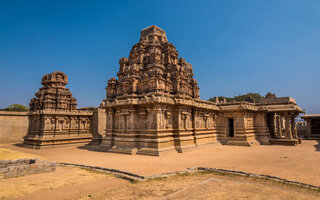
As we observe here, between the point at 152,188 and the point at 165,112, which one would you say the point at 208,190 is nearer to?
the point at 152,188

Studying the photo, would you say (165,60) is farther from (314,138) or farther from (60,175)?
(314,138)

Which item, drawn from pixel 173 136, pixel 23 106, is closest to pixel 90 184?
pixel 173 136

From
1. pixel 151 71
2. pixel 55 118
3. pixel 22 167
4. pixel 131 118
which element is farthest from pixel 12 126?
pixel 22 167

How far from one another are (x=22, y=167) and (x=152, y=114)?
11112 mm

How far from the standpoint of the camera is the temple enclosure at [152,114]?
1923 cm

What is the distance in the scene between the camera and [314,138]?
105 ft

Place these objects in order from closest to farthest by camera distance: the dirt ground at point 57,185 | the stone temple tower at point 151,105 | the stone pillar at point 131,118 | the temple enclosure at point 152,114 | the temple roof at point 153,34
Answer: the dirt ground at point 57,185, the stone temple tower at point 151,105, the temple enclosure at point 152,114, the stone pillar at point 131,118, the temple roof at point 153,34

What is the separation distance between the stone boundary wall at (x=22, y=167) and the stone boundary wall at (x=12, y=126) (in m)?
28.6

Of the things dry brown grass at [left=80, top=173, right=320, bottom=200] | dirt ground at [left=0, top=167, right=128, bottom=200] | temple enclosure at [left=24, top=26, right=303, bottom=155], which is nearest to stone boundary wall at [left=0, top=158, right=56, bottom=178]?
dirt ground at [left=0, top=167, right=128, bottom=200]

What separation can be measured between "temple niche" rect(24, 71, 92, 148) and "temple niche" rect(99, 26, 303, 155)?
8.90 m

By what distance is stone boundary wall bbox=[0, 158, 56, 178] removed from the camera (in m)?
9.66

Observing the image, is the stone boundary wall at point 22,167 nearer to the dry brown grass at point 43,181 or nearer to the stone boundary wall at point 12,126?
the dry brown grass at point 43,181

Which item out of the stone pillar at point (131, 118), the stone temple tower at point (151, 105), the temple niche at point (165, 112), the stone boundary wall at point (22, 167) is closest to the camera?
the stone boundary wall at point (22, 167)

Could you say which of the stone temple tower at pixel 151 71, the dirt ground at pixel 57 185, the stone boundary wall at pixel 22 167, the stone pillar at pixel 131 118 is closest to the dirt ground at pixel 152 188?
the dirt ground at pixel 57 185
